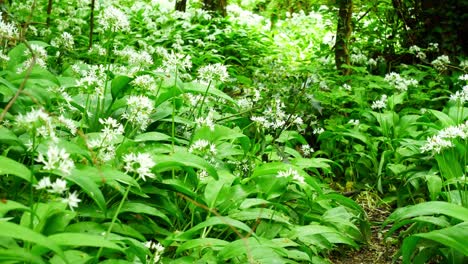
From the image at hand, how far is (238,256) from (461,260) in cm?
105

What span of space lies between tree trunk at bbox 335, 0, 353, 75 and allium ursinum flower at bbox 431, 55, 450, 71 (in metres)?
0.97

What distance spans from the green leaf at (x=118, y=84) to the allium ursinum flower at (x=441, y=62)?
355cm

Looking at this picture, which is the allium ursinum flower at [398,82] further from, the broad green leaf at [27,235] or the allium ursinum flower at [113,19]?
the broad green leaf at [27,235]

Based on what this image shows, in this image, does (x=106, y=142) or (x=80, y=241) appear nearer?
(x=80, y=241)

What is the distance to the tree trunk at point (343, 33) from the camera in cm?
645

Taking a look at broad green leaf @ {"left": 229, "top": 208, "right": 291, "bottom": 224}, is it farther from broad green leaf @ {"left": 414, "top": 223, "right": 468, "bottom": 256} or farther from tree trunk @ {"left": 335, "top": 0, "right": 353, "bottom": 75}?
tree trunk @ {"left": 335, "top": 0, "right": 353, "bottom": 75}

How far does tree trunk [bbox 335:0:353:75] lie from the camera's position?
6.45m

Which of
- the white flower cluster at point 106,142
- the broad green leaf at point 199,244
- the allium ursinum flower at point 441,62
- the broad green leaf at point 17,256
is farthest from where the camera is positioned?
the allium ursinum flower at point 441,62

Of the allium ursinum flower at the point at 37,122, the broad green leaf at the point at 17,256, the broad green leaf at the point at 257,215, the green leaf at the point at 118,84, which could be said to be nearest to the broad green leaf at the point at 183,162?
the broad green leaf at the point at 257,215

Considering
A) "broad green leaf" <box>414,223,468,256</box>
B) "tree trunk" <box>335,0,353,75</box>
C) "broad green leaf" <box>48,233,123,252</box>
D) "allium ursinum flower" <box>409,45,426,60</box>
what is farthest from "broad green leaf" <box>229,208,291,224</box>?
"allium ursinum flower" <box>409,45,426,60</box>

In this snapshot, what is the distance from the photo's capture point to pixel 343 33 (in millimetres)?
6434

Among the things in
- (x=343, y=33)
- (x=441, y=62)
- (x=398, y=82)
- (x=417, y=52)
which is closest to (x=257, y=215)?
(x=398, y=82)

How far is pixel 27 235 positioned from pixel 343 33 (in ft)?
17.8

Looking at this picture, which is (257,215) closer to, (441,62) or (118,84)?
(118,84)
